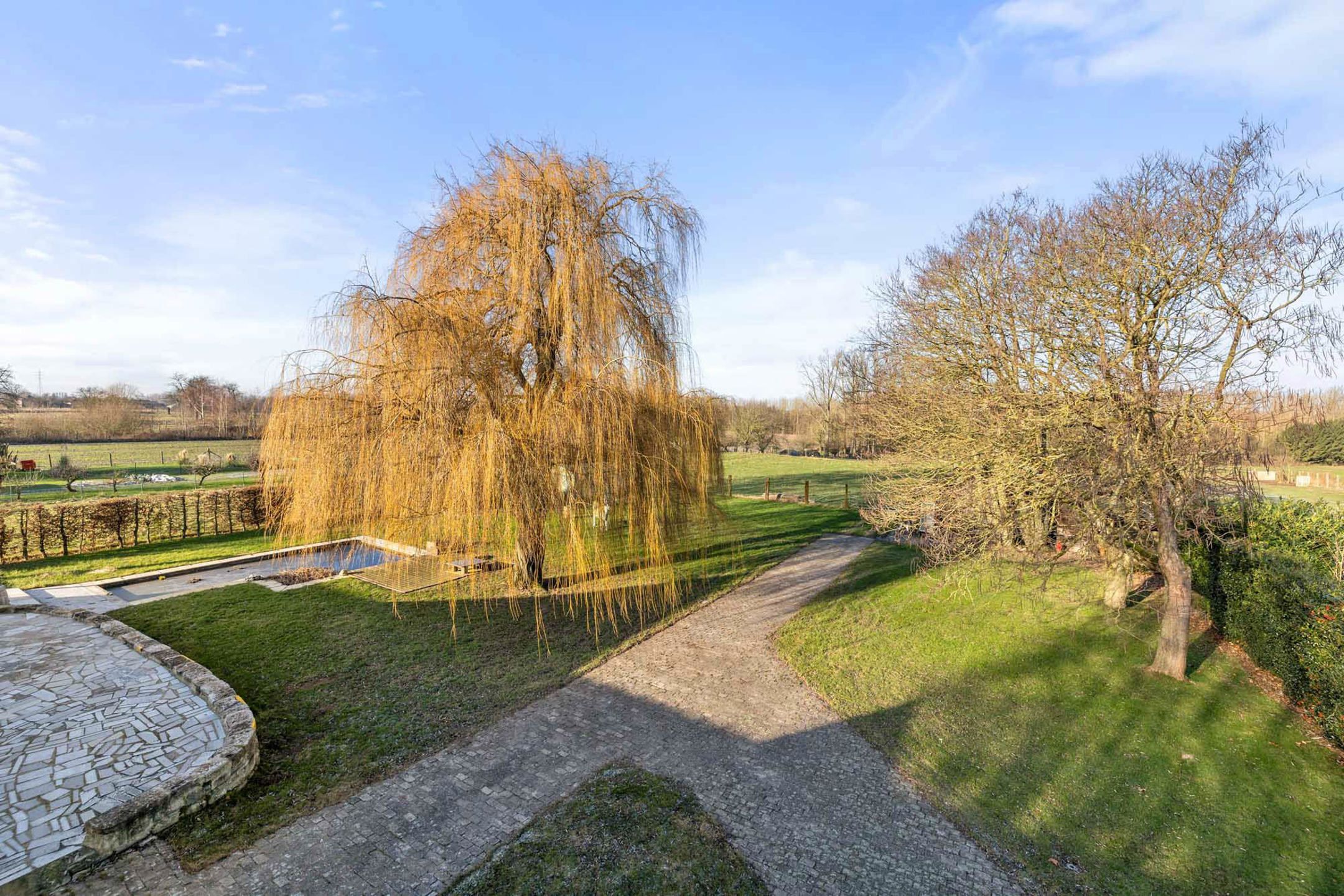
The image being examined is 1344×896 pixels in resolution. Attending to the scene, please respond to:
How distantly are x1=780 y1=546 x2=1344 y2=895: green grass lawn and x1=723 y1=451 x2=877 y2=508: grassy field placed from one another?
11.1 metres

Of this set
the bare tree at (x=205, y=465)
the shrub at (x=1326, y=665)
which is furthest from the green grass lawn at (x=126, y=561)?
the shrub at (x=1326, y=665)

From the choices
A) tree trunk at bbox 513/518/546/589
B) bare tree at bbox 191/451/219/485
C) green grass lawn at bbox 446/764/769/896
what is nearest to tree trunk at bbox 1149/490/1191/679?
green grass lawn at bbox 446/764/769/896

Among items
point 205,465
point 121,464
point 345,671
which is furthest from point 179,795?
point 121,464

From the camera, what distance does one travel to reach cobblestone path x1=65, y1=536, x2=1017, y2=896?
3.47m

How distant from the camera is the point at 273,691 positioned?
5.82 m

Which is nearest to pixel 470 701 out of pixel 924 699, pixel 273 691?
pixel 273 691

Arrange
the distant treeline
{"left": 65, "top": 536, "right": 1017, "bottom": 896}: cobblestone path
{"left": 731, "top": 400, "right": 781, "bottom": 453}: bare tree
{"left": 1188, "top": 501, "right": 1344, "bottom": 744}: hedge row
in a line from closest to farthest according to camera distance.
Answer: {"left": 65, "top": 536, "right": 1017, "bottom": 896}: cobblestone path, {"left": 1188, "top": 501, "right": 1344, "bottom": 744}: hedge row, the distant treeline, {"left": 731, "top": 400, "right": 781, "bottom": 453}: bare tree

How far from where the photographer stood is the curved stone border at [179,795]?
340cm

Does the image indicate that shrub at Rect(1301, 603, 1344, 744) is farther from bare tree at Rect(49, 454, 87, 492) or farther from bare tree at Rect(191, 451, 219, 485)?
bare tree at Rect(49, 454, 87, 492)

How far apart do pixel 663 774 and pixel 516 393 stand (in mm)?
4631

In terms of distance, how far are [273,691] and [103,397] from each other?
40.2m

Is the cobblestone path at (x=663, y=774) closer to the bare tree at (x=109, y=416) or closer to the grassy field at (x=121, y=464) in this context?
the grassy field at (x=121, y=464)

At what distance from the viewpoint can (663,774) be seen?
458 cm

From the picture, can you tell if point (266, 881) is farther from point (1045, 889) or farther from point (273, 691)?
point (1045, 889)
